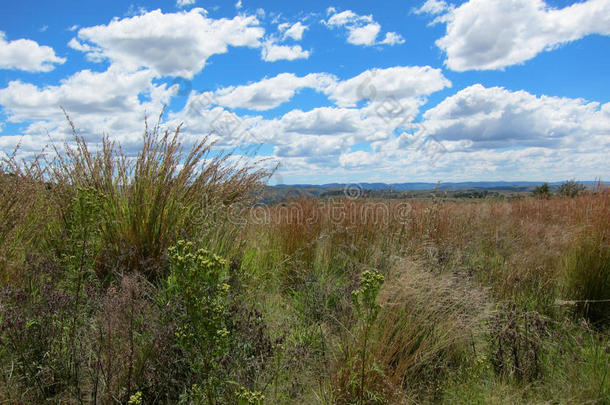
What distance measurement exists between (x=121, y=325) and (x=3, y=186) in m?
2.73

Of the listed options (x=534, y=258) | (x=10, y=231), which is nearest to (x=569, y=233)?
(x=534, y=258)

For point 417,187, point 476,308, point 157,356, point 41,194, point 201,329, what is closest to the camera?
point 201,329

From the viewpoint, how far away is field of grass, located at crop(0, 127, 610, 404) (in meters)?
2.16

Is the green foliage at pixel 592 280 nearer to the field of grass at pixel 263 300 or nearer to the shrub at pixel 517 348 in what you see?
the field of grass at pixel 263 300

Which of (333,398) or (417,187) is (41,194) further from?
(417,187)

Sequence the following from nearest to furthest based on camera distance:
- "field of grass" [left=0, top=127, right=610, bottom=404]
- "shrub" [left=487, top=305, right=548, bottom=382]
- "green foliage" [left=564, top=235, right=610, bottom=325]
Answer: "field of grass" [left=0, top=127, right=610, bottom=404]
"shrub" [left=487, top=305, right=548, bottom=382]
"green foliage" [left=564, top=235, right=610, bottom=325]

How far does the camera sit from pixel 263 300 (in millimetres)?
3496

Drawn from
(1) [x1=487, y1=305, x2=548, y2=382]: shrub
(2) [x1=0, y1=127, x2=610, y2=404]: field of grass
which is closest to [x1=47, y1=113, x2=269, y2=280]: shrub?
(2) [x1=0, y1=127, x2=610, y2=404]: field of grass

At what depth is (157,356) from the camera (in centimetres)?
232

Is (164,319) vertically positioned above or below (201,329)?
below

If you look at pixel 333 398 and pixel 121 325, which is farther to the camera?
pixel 121 325

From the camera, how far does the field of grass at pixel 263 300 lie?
2162 millimetres

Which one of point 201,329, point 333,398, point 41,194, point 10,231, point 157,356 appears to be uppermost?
point 41,194

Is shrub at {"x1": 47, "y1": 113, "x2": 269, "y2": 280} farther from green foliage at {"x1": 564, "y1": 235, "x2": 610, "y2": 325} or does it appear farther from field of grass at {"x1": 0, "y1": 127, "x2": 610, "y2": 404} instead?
green foliage at {"x1": 564, "y1": 235, "x2": 610, "y2": 325}
